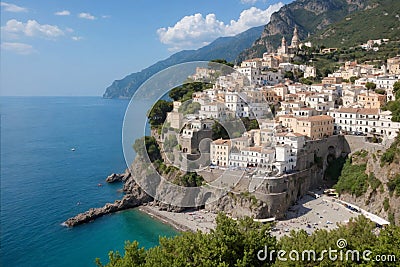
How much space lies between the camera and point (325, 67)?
34.6m

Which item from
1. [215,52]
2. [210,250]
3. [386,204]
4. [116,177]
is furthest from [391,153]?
[215,52]

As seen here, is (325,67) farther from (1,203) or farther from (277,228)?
(1,203)

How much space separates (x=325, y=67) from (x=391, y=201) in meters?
21.4

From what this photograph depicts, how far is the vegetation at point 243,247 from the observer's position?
→ 6.87m

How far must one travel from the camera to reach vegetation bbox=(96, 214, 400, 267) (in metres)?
6.87

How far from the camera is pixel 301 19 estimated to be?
7494 cm

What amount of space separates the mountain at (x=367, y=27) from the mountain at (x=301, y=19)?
13.5 m

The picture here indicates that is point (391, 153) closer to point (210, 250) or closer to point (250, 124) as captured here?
point (250, 124)

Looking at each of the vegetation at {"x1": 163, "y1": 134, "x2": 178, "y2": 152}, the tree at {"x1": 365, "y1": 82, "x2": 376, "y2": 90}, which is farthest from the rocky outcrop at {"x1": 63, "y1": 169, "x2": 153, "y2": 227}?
the tree at {"x1": 365, "y1": 82, "x2": 376, "y2": 90}

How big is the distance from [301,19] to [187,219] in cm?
6774

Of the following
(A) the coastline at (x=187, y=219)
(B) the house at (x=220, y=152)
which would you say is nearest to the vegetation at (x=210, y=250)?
(A) the coastline at (x=187, y=219)

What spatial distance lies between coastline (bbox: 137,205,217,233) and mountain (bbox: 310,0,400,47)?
3454 cm

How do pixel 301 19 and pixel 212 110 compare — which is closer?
pixel 212 110

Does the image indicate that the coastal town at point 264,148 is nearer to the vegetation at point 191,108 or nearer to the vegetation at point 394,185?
the vegetation at point 191,108
